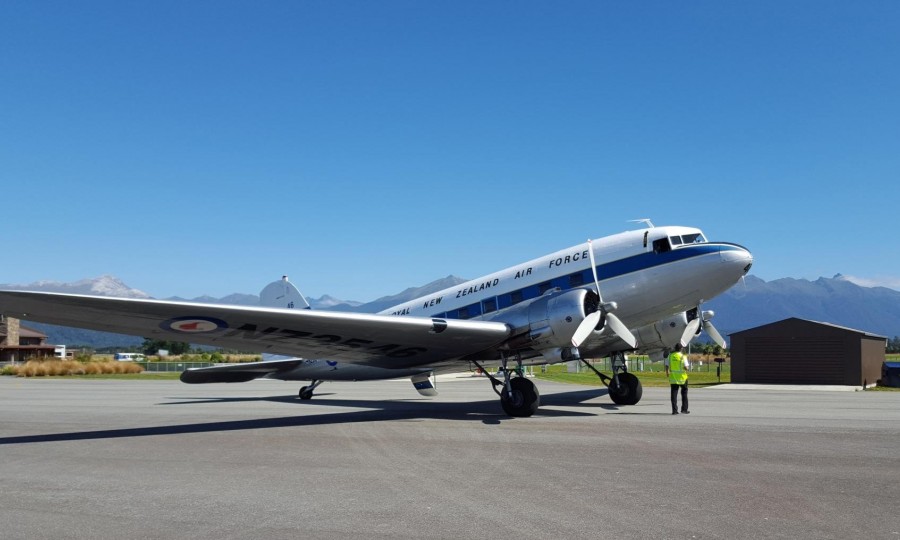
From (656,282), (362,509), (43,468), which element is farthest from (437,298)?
(362,509)

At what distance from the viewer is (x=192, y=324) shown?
15.0 meters

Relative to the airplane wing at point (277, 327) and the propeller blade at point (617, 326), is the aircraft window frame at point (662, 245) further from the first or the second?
the airplane wing at point (277, 327)

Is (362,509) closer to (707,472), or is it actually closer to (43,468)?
(707,472)

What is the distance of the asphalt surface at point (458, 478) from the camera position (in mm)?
6773

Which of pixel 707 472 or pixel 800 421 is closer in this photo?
pixel 707 472

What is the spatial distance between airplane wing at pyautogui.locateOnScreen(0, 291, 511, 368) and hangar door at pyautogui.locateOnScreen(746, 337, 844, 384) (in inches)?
1339

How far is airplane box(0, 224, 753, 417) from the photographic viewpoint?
1575 centimetres

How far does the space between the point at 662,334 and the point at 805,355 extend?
95.2ft

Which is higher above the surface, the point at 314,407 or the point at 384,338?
the point at 384,338

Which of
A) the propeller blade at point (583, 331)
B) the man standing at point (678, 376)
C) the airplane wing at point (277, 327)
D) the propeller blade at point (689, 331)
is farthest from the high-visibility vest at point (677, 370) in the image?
the airplane wing at point (277, 327)

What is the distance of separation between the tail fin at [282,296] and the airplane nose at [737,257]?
51.9ft

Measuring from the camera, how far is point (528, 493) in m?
8.27

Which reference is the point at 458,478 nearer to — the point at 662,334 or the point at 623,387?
the point at 662,334

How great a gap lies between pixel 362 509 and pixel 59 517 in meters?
3.18
